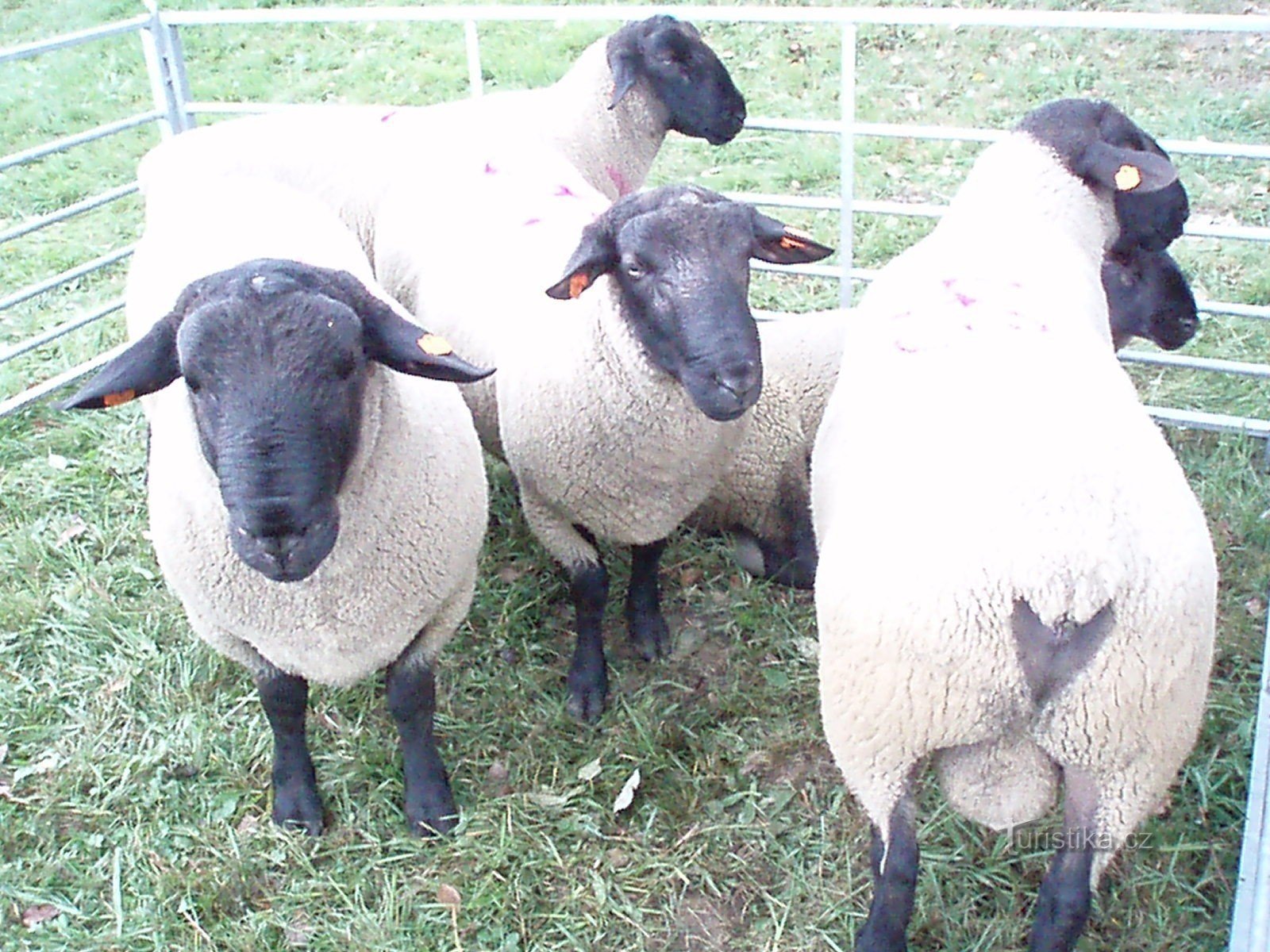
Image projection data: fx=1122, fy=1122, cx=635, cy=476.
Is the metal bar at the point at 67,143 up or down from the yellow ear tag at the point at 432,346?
down

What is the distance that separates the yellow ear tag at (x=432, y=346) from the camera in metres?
2.16

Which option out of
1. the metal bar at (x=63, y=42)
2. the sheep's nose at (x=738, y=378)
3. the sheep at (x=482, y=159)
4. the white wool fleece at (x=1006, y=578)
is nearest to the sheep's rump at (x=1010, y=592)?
the white wool fleece at (x=1006, y=578)

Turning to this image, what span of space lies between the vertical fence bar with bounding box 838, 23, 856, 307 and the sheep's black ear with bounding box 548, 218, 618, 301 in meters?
1.79

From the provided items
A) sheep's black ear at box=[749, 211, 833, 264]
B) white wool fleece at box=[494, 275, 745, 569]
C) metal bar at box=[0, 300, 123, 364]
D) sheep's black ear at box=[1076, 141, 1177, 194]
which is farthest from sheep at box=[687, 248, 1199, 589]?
metal bar at box=[0, 300, 123, 364]

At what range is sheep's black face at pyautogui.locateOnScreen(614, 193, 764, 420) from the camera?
2.43m

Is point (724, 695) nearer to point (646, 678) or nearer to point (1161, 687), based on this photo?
point (646, 678)

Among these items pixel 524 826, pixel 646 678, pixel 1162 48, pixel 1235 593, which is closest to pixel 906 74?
pixel 1162 48

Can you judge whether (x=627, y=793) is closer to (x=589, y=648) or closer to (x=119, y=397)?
(x=589, y=648)

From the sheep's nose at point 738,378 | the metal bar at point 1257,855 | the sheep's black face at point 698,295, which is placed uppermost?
the sheep's black face at point 698,295

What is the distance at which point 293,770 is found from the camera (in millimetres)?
2791

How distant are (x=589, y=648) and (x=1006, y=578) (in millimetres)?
1642

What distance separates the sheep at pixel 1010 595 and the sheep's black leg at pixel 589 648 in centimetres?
100

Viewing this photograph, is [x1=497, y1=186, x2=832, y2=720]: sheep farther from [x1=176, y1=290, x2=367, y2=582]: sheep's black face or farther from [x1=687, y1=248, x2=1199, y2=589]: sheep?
[x1=176, y1=290, x2=367, y2=582]: sheep's black face

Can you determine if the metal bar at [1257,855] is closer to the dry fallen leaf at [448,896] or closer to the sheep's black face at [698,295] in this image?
the sheep's black face at [698,295]
